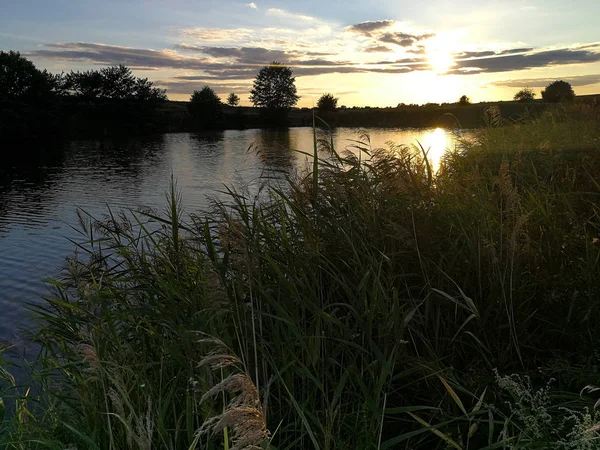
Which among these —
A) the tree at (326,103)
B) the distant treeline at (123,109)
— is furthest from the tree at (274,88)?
the tree at (326,103)

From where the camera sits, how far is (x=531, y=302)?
3.75 meters

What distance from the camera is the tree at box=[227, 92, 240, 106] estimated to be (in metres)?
118

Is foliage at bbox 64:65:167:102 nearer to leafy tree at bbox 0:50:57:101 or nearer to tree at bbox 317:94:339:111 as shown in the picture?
leafy tree at bbox 0:50:57:101

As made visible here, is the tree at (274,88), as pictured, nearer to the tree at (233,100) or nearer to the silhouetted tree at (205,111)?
the tree at (233,100)

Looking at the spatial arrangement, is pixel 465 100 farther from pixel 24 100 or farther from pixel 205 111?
pixel 205 111

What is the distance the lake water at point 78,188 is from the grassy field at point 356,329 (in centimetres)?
92

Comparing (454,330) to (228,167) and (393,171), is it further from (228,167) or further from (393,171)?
(228,167)

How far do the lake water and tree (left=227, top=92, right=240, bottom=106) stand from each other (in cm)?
7103

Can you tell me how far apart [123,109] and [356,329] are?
81.4 metres

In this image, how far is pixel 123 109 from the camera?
7769 centimetres

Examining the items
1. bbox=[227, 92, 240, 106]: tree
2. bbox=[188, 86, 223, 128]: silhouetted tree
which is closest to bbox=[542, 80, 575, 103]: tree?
bbox=[188, 86, 223, 128]: silhouetted tree

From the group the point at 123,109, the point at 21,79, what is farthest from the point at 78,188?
the point at 123,109

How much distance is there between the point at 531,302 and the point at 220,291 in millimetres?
2416

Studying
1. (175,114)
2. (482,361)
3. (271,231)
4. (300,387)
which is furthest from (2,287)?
(175,114)
